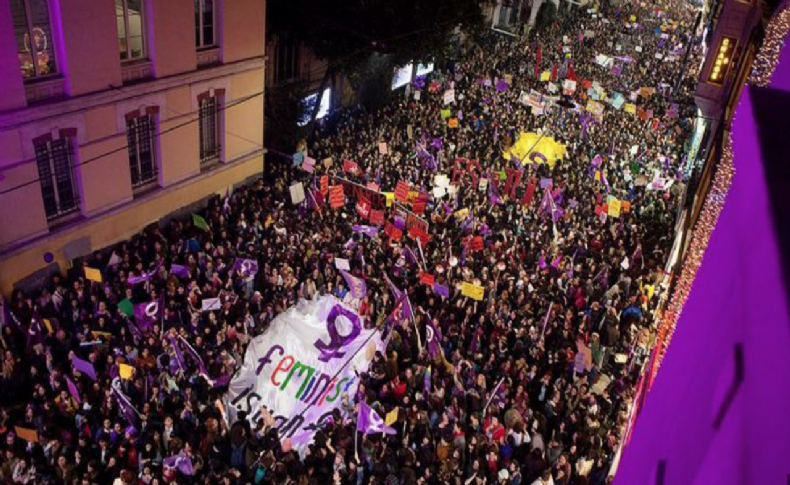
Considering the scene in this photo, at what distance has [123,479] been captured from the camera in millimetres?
10430

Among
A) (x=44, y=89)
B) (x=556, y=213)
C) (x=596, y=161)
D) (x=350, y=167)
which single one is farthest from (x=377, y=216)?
(x=596, y=161)

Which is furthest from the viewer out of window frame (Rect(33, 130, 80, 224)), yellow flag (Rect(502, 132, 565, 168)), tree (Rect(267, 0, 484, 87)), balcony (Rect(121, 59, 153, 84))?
yellow flag (Rect(502, 132, 565, 168))

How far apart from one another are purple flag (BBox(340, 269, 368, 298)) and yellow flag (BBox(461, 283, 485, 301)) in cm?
254

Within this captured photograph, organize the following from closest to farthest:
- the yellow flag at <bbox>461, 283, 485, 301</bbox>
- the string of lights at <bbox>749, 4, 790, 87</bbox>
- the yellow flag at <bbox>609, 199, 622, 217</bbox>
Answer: the string of lights at <bbox>749, 4, 790, 87</bbox> < the yellow flag at <bbox>461, 283, 485, 301</bbox> < the yellow flag at <bbox>609, 199, 622, 217</bbox>

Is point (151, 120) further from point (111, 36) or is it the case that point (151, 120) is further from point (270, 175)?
point (270, 175)

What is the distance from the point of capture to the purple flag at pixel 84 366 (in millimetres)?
12219

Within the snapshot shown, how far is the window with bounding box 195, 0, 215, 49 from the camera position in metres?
19.0

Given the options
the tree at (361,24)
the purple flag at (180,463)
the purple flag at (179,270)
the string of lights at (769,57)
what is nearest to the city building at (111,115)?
the purple flag at (179,270)

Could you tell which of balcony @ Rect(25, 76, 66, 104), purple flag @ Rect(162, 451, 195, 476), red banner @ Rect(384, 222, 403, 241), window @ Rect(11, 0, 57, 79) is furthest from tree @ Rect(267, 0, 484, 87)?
purple flag @ Rect(162, 451, 195, 476)

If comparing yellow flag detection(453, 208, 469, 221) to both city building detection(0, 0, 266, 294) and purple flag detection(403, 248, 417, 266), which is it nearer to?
purple flag detection(403, 248, 417, 266)

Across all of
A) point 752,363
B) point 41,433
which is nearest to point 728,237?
point 752,363

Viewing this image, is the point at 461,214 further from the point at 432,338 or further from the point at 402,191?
the point at 432,338

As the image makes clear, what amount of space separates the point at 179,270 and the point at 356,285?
4463 mm

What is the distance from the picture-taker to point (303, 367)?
14492 mm
